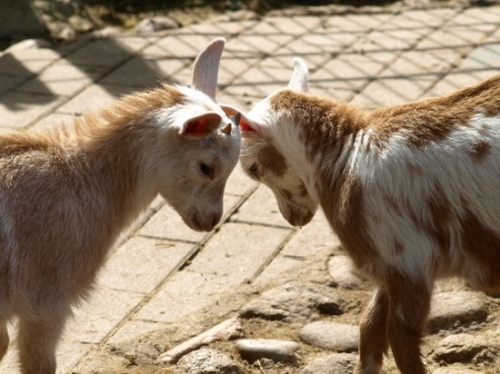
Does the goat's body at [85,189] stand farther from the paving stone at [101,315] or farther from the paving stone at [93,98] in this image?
the paving stone at [93,98]

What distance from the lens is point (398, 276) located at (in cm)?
490

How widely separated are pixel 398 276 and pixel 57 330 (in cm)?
159

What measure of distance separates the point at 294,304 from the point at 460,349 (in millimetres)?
974

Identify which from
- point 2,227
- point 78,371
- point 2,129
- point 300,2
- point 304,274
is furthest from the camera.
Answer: point 300,2

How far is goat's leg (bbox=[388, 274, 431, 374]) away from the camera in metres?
4.88

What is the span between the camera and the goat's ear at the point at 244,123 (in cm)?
529

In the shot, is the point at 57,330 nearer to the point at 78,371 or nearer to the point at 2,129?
the point at 78,371

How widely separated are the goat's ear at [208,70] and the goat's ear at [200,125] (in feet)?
1.71

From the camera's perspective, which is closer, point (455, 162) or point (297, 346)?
point (455, 162)

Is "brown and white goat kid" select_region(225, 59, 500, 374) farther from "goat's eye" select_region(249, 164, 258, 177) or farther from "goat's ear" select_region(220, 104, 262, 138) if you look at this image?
"goat's eye" select_region(249, 164, 258, 177)

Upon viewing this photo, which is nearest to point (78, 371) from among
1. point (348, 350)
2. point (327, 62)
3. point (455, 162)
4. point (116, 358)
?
point (116, 358)

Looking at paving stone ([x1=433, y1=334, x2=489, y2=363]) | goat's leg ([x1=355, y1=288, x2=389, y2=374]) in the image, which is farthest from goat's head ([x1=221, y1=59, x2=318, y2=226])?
paving stone ([x1=433, y1=334, x2=489, y2=363])

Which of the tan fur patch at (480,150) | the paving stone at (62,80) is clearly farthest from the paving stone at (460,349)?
the paving stone at (62,80)

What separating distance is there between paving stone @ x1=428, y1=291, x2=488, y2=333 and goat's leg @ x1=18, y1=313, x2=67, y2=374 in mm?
2071
